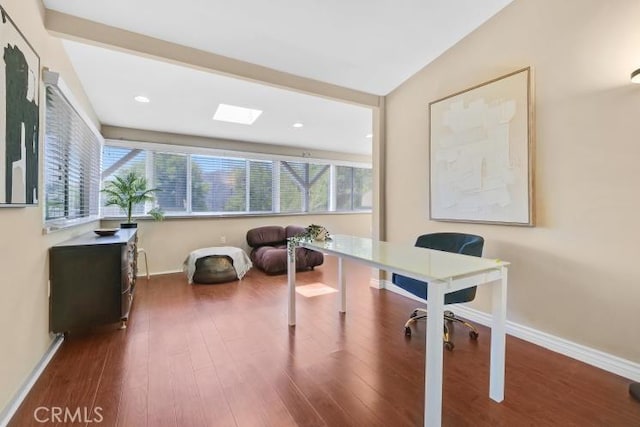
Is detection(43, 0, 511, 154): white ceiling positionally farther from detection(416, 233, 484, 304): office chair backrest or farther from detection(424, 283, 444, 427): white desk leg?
detection(424, 283, 444, 427): white desk leg

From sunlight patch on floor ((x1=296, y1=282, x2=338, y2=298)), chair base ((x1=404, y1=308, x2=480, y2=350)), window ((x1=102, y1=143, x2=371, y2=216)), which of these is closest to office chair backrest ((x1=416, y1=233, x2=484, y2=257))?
chair base ((x1=404, y1=308, x2=480, y2=350))

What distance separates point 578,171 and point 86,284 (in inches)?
150

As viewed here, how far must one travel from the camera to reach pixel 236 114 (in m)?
4.46

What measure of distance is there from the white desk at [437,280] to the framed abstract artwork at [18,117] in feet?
6.09

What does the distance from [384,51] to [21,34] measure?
2684 millimetres

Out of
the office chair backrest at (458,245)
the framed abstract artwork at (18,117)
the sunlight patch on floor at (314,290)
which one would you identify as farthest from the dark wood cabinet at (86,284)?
the office chair backrest at (458,245)

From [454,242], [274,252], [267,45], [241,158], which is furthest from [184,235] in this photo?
[454,242]

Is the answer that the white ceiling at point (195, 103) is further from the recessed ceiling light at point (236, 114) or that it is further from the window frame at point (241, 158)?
the window frame at point (241, 158)

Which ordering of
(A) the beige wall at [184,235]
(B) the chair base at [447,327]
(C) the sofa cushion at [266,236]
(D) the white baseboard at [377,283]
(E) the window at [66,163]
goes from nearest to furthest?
1. (E) the window at [66,163]
2. (B) the chair base at [447,327]
3. (D) the white baseboard at [377,283]
4. (A) the beige wall at [184,235]
5. (C) the sofa cushion at [266,236]

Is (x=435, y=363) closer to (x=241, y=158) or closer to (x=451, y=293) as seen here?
(x=451, y=293)

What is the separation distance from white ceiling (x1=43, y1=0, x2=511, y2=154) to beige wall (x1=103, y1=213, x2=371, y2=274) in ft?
5.45

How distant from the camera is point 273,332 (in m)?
2.63

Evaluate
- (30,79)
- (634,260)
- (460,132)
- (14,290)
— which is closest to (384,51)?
(460,132)

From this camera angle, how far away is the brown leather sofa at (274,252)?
479 centimetres
